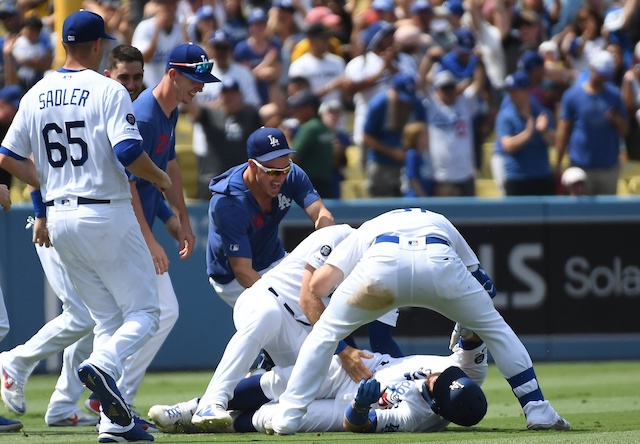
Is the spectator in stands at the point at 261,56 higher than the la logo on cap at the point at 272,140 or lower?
higher

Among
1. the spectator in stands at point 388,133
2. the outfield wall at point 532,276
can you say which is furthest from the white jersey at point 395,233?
the spectator in stands at point 388,133

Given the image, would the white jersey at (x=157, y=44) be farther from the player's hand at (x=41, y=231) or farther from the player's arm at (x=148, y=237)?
the player's hand at (x=41, y=231)

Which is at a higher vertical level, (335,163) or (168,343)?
(335,163)

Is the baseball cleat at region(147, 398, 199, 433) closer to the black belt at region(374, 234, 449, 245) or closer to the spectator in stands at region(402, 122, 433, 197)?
the black belt at region(374, 234, 449, 245)

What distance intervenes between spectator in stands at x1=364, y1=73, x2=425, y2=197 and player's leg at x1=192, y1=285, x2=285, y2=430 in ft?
19.3

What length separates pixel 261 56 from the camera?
14953 millimetres

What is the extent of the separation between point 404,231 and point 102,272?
177cm

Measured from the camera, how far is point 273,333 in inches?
297

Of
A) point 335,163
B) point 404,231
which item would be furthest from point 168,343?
point 404,231

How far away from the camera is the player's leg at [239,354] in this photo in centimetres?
722

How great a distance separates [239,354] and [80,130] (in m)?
1.64

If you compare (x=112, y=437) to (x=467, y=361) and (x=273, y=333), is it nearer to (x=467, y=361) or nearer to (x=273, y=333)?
(x=273, y=333)

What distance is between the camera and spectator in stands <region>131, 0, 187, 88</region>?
14.3 m

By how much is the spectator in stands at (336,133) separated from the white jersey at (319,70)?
317 mm
